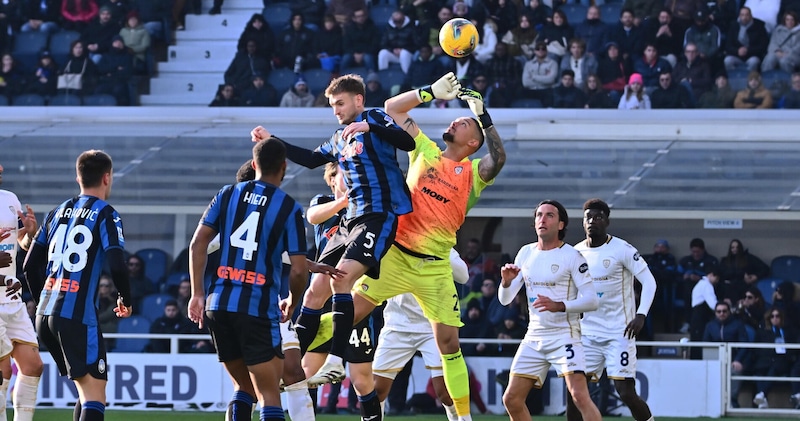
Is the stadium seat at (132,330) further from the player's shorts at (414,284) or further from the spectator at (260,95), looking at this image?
the player's shorts at (414,284)

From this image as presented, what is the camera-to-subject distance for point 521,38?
1808 cm

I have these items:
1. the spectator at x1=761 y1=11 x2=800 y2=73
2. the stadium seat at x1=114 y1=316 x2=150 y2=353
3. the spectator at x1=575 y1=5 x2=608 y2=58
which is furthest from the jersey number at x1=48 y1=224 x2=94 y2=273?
the spectator at x1=761 y1=11 x2=800 y2=73

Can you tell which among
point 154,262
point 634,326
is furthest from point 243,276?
point 154,262

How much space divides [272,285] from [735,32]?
487 inches

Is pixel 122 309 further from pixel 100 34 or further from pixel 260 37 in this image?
pixel 100 34

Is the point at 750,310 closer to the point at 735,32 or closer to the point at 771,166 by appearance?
the point at 771,166

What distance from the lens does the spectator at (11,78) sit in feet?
61.9

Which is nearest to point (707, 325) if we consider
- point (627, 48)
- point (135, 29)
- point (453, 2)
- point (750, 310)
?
point (750, 310)

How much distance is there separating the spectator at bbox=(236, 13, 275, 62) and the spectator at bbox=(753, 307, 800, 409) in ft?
27.0

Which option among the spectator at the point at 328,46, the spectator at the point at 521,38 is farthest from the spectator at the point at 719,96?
the spectator at the point at 328,46

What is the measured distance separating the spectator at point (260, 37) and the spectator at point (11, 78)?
3252 mm

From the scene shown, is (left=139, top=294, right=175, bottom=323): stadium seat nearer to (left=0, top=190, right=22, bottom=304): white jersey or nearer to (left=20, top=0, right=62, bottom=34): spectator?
(left=0, top=190, right=22, bottom=304): white jersey

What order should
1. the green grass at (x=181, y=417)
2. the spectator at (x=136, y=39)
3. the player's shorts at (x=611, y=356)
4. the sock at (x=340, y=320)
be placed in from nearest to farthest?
the sock at (x=340, y=320)
the player's shorts at (x=611, y=356)
the green grass at (x=181, y=417)
the spectator at (x=136, y=39)

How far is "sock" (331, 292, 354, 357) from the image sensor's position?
8.07 metres
